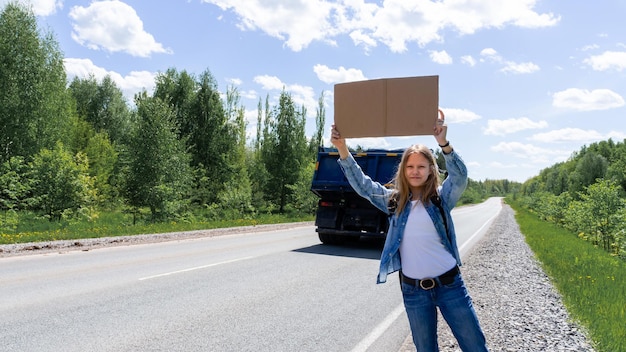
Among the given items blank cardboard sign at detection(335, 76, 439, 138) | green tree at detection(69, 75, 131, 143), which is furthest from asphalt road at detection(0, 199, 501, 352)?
green tree at detection(69, 75, 131, 143)

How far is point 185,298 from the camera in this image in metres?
6.73

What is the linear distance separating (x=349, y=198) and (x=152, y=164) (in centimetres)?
1407

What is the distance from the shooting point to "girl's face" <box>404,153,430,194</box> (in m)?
2.91

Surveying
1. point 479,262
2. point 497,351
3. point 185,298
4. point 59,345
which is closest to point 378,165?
point 479,262

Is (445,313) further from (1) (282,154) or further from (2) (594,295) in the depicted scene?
(1) (282,154)

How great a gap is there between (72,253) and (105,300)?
5789 millimetres

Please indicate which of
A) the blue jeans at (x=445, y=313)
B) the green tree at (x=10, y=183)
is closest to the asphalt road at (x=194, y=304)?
the blue jeans at (x=445, y=313)

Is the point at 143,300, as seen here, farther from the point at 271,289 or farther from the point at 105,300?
the point at 271,289

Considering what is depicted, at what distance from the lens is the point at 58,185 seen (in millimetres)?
21047

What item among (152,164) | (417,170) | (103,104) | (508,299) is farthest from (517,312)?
(103,104)

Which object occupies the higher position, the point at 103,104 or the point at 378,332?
the point at 103,104

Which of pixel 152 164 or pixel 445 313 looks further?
pixel 152 164

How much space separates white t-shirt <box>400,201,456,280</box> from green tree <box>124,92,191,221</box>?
22.4m

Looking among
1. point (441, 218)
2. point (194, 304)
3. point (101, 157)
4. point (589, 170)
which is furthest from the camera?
point (589, 170)
